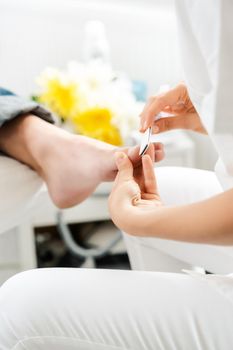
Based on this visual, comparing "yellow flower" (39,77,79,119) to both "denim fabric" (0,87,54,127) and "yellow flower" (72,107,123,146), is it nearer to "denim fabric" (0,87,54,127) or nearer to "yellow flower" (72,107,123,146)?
"yellow flower" (72,107,123,146)

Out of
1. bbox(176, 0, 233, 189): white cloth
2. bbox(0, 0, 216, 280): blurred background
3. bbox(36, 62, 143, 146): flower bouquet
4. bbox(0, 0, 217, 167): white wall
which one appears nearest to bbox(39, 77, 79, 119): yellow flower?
bbox(36, 62, 143, 146): flower bouquet

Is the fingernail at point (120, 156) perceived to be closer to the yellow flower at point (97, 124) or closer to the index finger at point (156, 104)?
the index finger at point (156, 104)

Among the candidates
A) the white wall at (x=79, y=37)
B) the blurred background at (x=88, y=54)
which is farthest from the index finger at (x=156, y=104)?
the white wall at (x=79, y=37)

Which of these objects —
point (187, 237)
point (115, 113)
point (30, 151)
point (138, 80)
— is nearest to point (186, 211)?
point (187, 237)

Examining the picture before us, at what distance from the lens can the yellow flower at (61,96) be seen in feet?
4.07

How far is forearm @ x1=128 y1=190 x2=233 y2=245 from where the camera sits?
476 millimetres

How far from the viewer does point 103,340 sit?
0.53 m

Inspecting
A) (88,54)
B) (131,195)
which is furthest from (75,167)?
(88,54)

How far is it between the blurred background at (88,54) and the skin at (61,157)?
584 millimetres

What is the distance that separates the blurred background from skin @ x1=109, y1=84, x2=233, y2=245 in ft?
2.63

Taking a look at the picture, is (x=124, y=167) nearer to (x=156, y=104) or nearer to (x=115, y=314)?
(x=156, y=104)

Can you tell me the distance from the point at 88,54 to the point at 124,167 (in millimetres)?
1001

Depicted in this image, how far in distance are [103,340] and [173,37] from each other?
4.82 feet

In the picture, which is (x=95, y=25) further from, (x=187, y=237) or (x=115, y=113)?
(x=187, y=237)
